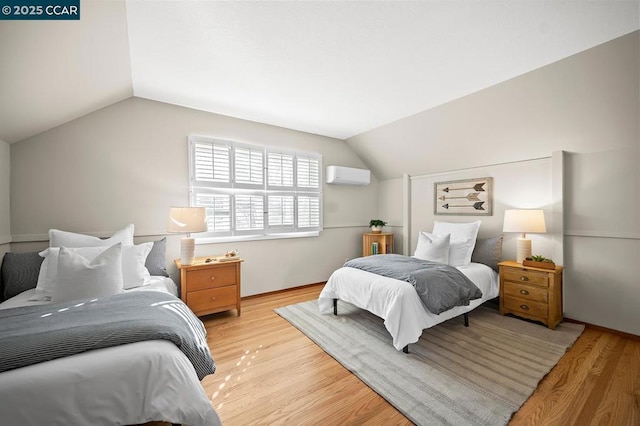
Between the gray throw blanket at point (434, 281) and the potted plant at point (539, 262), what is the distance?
30.1 inches

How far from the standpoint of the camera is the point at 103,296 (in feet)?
6.10

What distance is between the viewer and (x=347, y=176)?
4.57 m

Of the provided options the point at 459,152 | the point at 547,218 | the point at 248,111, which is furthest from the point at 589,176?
the point at 248,111

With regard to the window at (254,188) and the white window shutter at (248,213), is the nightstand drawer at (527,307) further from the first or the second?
the white window shutter at (248,213)

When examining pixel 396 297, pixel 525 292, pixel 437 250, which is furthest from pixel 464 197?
pixel 396 297

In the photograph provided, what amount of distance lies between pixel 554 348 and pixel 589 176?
1837mm

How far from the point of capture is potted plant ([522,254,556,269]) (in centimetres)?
275

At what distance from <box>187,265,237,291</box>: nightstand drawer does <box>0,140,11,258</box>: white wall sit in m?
1.57

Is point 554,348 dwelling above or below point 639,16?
below

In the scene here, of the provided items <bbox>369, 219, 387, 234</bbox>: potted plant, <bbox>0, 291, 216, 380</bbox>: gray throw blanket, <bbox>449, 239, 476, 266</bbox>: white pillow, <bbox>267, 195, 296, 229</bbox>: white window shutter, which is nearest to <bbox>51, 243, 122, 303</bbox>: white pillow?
<bbox>0, 291, 216, 380</bbox>: gray throw blanket

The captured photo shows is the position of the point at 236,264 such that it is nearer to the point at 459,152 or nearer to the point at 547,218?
the point at 459,152

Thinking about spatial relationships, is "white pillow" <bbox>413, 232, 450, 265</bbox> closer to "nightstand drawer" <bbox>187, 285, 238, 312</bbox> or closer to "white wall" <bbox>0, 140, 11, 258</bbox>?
"nightstand drawer" <bbox>187, 285, 238, 312</bbox>

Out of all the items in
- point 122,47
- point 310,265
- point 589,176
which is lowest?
point 310,265

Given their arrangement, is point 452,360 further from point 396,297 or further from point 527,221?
point 527,221
